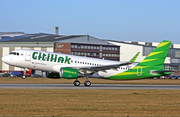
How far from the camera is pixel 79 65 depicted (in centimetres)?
4316

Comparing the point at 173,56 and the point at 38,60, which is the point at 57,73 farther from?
the point at 173,56

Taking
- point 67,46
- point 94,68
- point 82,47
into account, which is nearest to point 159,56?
A: point 94,68

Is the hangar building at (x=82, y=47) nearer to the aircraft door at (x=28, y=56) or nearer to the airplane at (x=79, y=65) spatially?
the airplane at (x=79, y=65)

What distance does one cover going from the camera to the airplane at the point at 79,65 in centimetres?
4150

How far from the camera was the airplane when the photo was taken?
136 ft

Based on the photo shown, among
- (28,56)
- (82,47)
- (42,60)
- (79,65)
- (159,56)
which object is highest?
(82,47)

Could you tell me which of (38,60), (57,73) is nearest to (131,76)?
(57,73)

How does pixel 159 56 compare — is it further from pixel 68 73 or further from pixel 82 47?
pixel 82 47

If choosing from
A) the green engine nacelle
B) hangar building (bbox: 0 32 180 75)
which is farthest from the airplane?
hangar building (bbox: 0 32 180 75)

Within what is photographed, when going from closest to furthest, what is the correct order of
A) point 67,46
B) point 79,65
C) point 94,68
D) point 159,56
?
point 94,68, point 79,65, point 159,56, point 67,46

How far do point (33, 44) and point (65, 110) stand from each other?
9707 cm

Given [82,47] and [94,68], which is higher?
[82,47]

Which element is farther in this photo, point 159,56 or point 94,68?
point 159,56

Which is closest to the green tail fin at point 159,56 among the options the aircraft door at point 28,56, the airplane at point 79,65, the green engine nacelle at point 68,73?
the airplane at point 79,65
